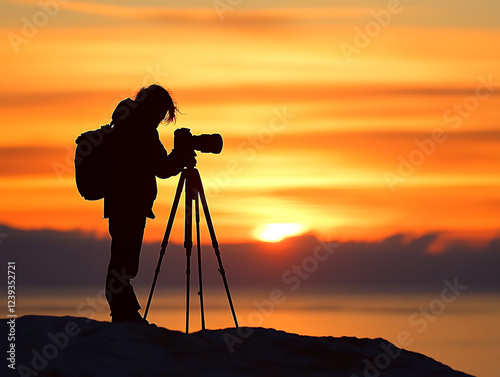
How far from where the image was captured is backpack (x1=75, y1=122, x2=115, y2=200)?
33.7 ft

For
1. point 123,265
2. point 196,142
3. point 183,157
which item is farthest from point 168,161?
point 123,265

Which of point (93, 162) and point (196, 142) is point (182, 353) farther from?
point (196, 142)

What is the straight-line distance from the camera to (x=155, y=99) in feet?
34.4

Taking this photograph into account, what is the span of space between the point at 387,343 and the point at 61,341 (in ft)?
12.8

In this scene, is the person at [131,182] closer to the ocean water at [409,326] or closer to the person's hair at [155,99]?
the person's hair at [155,99]

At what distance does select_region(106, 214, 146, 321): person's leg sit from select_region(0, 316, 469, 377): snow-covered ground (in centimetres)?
68

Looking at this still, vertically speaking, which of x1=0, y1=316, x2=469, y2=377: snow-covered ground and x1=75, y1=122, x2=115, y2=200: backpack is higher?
x1=75, y1=122, x2=115, y2=200: backpack

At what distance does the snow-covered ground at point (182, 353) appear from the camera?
28.7ft

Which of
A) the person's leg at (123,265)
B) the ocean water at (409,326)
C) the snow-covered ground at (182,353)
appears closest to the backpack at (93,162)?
the person's leg at (123,265)

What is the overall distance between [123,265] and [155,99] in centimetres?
191

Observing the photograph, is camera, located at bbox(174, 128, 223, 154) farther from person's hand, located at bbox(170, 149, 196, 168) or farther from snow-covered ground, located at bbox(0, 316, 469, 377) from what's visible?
snow-covered ground, located at bbox(0, 316, 469, 377)

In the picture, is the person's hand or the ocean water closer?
the person's hand

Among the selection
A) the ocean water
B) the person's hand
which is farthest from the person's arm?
the ocean water

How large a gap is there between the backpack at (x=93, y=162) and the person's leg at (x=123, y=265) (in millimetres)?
454
